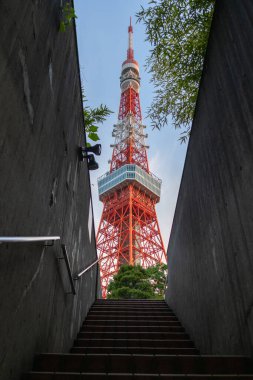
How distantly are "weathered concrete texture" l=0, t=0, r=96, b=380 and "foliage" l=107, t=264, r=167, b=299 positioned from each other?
9.05m

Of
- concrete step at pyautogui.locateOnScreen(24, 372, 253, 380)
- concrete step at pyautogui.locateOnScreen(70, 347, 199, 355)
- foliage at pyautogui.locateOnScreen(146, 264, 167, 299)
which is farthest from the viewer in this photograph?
foliage at pyautogui.locateOnScreen(146, 264, 167, 299)

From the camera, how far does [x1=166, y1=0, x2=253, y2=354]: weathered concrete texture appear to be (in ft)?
6.03

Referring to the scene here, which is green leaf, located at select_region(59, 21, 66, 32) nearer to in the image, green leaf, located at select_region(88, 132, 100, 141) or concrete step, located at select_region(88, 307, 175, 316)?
green leaf, located at select_region(88, 132, 100, 141)

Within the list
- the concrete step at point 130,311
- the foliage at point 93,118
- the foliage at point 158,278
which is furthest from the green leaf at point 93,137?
the foliage at point 158,278

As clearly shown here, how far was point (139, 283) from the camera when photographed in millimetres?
12344

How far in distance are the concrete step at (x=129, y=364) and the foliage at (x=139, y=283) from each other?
971 cm

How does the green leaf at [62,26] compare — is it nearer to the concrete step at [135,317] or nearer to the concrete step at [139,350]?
the concrete step at [139,350]

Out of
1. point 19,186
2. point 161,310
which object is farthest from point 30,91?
point 161,310

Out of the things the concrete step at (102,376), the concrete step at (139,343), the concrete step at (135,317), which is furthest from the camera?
the concrete step at (135,317)

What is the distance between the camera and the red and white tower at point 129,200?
22219mm

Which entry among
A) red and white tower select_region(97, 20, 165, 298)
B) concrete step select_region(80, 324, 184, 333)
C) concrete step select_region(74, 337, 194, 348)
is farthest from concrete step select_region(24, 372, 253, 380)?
red and white tower select_region(97, 20, 165, 298)

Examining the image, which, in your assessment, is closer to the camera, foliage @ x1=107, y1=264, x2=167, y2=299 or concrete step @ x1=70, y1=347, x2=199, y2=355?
concrete step @ x1=70, y1=347, x2=199, y2=355

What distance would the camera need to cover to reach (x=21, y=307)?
1678 millimetres

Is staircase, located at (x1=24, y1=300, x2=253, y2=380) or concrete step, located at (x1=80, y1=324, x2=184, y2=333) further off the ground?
concrete step, located at (x1=80, y1=324, x2=184, y2=333)
